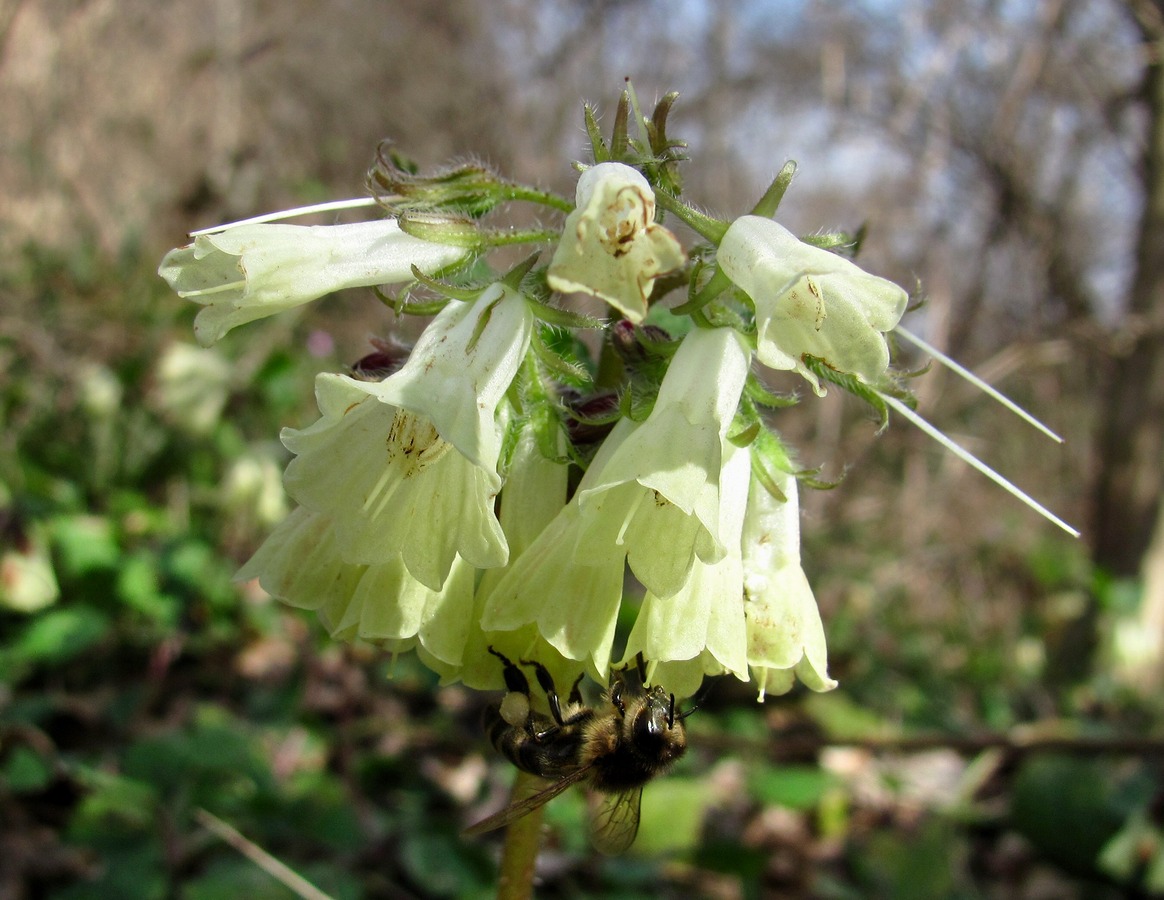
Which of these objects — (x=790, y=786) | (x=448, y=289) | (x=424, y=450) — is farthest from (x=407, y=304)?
(x=790, y=786)

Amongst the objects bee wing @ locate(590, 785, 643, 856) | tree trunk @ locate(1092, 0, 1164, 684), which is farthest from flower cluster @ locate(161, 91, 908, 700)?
tree trunk @ locate(1092, 0, 1164, 684)

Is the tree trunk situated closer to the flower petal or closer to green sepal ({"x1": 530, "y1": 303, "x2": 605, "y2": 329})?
green sepal ({"x1": 530, "y1": 303, "x2": 605, "y2": 329})

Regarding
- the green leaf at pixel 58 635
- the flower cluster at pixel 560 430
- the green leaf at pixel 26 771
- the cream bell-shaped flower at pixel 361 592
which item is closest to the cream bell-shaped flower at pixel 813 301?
the flower cluster at pixel 560 430

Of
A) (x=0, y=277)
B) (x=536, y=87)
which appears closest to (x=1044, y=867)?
(x=0, y=277)

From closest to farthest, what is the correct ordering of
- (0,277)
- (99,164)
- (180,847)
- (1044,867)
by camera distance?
(180,847) < (1044,867) < (0,277) < (99,164)

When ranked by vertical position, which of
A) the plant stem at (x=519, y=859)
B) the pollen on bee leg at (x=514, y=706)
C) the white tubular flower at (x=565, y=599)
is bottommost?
the plant stem at (x=519, y=859)

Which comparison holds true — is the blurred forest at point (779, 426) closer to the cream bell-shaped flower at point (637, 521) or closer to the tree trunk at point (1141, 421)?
the tree trunk at point (1141, 421)

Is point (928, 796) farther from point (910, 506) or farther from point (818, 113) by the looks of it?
point (818, 113)
